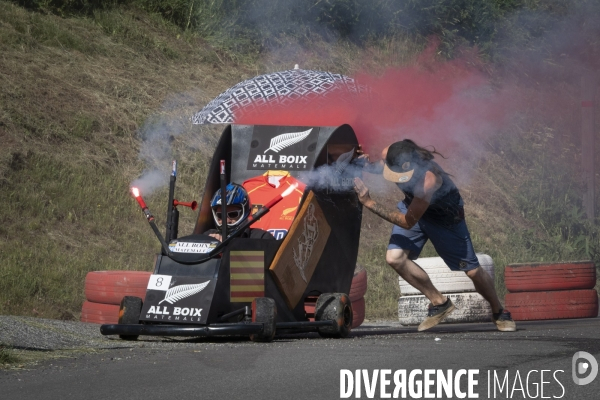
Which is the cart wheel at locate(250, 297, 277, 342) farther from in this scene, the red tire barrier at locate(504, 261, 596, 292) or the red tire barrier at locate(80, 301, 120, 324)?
the red tire barrier at locate(504, 261, 596, 292)

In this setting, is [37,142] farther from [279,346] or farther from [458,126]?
[279,346]

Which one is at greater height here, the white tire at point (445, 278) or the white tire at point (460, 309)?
the white tire at point (445, 278)

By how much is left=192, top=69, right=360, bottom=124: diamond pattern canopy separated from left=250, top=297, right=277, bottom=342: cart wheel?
137 inches

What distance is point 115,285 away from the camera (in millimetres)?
10719

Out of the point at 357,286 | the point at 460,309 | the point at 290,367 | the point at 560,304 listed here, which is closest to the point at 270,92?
the point at 357,286

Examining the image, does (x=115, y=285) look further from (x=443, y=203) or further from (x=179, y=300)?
(x=443, y=203)

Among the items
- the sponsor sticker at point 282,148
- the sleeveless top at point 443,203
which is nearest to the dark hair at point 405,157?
the sleeveless top at point 443,203

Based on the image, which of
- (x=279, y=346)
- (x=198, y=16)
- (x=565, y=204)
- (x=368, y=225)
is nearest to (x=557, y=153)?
(x=565, y=204)

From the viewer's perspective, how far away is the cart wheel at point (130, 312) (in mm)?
8594

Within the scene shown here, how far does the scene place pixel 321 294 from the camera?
9.37 metres

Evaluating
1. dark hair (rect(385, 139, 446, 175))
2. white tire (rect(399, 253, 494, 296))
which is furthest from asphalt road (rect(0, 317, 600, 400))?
white tire (rect(399, 253, 494, 296))

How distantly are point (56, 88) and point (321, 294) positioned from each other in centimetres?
1085

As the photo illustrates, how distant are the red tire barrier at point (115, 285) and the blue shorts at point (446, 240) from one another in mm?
2801

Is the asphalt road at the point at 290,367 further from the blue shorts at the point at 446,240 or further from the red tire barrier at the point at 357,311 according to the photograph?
the red tire barrier at the point at 357,311
